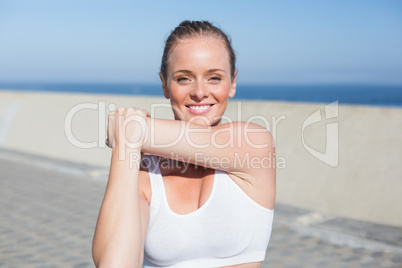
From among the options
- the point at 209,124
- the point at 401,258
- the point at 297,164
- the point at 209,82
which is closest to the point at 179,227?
the point at 209,124

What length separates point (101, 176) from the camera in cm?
917

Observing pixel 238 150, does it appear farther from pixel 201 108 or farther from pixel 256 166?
pixel 201 108

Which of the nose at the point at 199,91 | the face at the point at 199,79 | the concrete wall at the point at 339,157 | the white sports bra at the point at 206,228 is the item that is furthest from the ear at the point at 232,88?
the concrete wall at the point at 339,157

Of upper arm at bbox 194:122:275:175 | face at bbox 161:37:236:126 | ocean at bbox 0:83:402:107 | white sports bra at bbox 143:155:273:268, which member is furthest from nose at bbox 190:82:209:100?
ocean at bbox 0:83:402:107

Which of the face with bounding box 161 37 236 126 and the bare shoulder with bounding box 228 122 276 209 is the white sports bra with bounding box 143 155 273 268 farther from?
the face with bounding box 161 37 236 126

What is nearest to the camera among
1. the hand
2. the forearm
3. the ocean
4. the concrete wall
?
the forearm

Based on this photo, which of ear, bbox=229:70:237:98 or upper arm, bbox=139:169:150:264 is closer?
upper arm, bbox=139:169:150:264

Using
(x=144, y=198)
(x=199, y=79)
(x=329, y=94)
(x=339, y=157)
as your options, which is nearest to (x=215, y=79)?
(x=199, y=79)

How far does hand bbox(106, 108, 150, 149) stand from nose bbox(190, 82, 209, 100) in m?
0.21

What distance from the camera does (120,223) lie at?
1.44 meters

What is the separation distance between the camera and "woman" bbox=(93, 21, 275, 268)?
1.52 meters

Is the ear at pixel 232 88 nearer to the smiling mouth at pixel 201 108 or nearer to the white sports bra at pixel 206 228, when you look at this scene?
the smiling mouth at pixel 201 108

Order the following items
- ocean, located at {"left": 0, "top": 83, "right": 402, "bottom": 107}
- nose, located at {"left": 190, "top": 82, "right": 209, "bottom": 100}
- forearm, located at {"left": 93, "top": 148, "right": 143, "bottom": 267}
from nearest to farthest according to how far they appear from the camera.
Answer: forearm, located at {"left": 93, "top": 148, "right": 143, "bottom": 267} < nose, located at {"left": 190, "top": 82, "right": 209, "bottom": 100} < ocean, located at {"left": 0, "top": 83, "right": 402, "bottom": 107}

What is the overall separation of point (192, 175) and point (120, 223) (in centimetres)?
40
